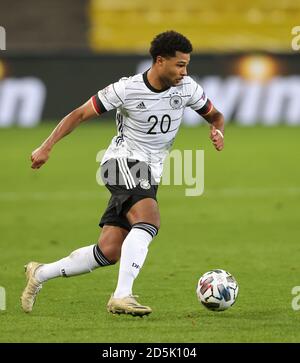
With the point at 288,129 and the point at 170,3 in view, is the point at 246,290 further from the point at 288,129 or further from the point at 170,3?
the point at 170,3

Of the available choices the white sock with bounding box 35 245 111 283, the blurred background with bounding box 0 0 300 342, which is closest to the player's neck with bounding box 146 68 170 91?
the white sock with bounding box 35 245 111 283

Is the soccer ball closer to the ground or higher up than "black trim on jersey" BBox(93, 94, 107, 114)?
closer to the ground

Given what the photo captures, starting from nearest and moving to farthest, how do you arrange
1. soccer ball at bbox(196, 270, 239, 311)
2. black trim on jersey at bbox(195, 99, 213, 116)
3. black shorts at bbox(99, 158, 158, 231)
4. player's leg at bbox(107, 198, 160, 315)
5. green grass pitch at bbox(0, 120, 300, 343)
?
green grass pitch at bbox(0, 120, 300, 343)
player's leg at bbox(107, 198, 160, 315)
soccer ball at bbox(196, 270, 239, 311)
black shorts at bbox(99, 158, 158, 231)
black trim on jersey at bbox(195, 99, 213, 116)

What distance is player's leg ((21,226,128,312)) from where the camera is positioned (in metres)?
7.13

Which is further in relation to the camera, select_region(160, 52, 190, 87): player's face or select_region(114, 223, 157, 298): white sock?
select_region(160, 52, 190, 87): player's face

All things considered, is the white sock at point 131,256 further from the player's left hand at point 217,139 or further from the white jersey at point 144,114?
the player's left hand at point 217,139

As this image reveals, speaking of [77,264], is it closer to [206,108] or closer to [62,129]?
[62,129]

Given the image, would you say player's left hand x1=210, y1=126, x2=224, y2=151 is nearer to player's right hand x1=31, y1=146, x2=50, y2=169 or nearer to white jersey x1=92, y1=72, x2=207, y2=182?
white jersey x1=92, y1=72, x2=207, y2=182

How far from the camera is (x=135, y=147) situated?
23.8ft

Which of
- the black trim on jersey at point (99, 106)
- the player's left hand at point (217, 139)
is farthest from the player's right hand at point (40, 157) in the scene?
the player's left hand at point (217, 139)

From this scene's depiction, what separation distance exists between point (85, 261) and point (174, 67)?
1477mm

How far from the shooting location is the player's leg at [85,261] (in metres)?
7.13

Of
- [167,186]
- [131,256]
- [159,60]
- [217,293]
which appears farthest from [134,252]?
[167,186]

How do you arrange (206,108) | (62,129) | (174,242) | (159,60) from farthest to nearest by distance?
(174,242) < (206,108) < (159,60) < (62,129)
